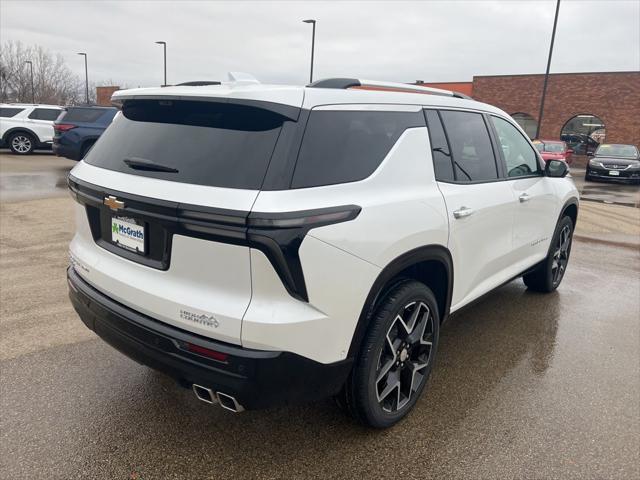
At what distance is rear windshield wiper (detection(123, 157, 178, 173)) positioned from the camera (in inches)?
89.6

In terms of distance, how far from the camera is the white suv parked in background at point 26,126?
17141 mm

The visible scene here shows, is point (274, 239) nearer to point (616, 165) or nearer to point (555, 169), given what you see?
point (555, 169)

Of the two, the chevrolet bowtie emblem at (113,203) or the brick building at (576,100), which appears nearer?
the chevrolet bowtie emblem at (113,203)

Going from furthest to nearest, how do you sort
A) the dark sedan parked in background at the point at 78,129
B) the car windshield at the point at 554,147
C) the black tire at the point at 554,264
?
the car windshield at the point at 554,147
the dark sedan parked in background at the point at 78,129
the black tire at the point at 554,264

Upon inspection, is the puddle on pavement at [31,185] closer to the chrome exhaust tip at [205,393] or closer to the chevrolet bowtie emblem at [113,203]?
the chevrolet bowtie emblem at [113,203]

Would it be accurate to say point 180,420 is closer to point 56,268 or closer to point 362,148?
point 362,148

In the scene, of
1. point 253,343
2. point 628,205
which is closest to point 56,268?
point 253,343

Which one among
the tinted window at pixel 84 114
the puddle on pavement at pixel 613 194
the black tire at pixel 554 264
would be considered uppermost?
the tinted window at pixel 84 114

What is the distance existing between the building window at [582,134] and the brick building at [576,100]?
0.18ft

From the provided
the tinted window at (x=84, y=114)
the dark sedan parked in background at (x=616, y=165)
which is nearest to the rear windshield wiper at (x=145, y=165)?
the tinted window at (x=84, y=114)

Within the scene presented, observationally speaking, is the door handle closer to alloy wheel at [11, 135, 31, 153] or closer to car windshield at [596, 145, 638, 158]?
alloy wheel at [11, 135, 31, 153]

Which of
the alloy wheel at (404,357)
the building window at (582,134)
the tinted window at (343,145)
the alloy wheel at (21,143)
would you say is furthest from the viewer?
the building window at (582,134)

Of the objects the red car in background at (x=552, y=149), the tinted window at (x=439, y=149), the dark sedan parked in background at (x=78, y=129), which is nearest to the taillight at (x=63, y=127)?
the dark sedan parked in background at (x=78, y=129)

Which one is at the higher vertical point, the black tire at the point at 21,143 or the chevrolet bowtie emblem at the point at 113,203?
the chevrolet bowtie emblem at the point at 113,203
